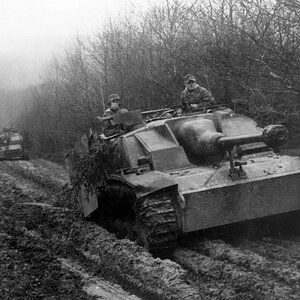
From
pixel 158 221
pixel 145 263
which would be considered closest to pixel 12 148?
pixel 158 221

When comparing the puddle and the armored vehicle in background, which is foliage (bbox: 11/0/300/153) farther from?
the puddle

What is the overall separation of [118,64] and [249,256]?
522 inches

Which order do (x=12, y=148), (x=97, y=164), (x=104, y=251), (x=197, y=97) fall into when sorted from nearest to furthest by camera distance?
1. (x=104, y=251)
2. (x=97, y=164)
3. (x=197, y=97)
4. (x=12, y=148)

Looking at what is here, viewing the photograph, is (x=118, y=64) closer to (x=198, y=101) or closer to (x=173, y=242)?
(x=198, y=101)

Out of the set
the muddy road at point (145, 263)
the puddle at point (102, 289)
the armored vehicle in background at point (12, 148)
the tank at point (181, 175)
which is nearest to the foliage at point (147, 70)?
the armored vehicle in background at point (12, 148)

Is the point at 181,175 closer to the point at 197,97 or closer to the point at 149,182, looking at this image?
the point at 149,182

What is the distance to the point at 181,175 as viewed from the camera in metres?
7.23

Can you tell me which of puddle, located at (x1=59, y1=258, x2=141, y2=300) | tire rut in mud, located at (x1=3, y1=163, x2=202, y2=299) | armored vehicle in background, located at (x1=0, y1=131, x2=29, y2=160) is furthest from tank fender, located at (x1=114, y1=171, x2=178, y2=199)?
armored vehicle in background, located at (x1=0, y1=131, x2=29, y2=160)

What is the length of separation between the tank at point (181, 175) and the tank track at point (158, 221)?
0.01m

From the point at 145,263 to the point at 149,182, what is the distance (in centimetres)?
101

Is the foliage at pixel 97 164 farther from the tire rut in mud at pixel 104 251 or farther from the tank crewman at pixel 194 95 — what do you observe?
the tank crewman at pixel 194 95

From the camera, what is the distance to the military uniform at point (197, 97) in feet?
30.9

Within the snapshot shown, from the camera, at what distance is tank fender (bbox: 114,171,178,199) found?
6.68m

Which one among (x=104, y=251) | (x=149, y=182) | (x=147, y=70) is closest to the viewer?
(x=149, y=182)
